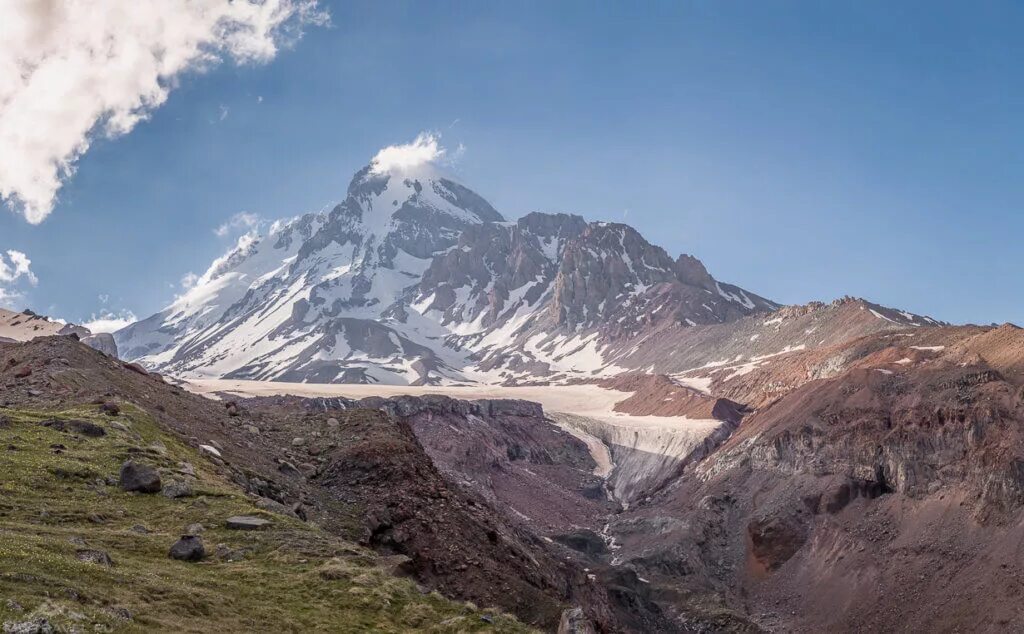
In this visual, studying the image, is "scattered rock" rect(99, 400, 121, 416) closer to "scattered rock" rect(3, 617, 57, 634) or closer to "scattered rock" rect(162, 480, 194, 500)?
"scattered rock" rect(162, 480, 194, 500)

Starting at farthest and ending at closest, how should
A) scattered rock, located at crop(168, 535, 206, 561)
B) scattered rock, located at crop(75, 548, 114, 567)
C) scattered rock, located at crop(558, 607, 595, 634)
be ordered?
1. scattered rock, located at crop(558, 607, 595, 634)
2. scattered rock, located at crop(168, 535, 206, 561)
3. scattered rock, located at crop(75, 548, 114, 567)

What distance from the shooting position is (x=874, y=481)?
11350 centimetres

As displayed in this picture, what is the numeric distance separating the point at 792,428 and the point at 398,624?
398ft

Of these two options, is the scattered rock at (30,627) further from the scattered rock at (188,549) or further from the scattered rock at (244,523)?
the scattered rock at (244,523)

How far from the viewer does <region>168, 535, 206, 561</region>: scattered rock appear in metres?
24.6

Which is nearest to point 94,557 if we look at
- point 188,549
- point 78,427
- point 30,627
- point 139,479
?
point 188,549

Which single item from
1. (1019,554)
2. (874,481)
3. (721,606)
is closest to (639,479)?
(874,481)

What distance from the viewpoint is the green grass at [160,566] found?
19516 millimetres

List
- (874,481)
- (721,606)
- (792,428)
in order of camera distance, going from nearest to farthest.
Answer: (721,606), (874,481), (792,428)

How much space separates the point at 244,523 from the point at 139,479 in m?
5.01

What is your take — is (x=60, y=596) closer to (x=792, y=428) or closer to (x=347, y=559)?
(x=347, y=559)

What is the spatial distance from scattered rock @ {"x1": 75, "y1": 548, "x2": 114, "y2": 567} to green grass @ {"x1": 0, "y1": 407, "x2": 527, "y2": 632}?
0.62 ft

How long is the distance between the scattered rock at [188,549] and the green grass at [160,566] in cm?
34

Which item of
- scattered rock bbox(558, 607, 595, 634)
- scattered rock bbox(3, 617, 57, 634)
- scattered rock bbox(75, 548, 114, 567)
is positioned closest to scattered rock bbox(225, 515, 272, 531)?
scattered rock bbox(75, 548, 114, 567)
